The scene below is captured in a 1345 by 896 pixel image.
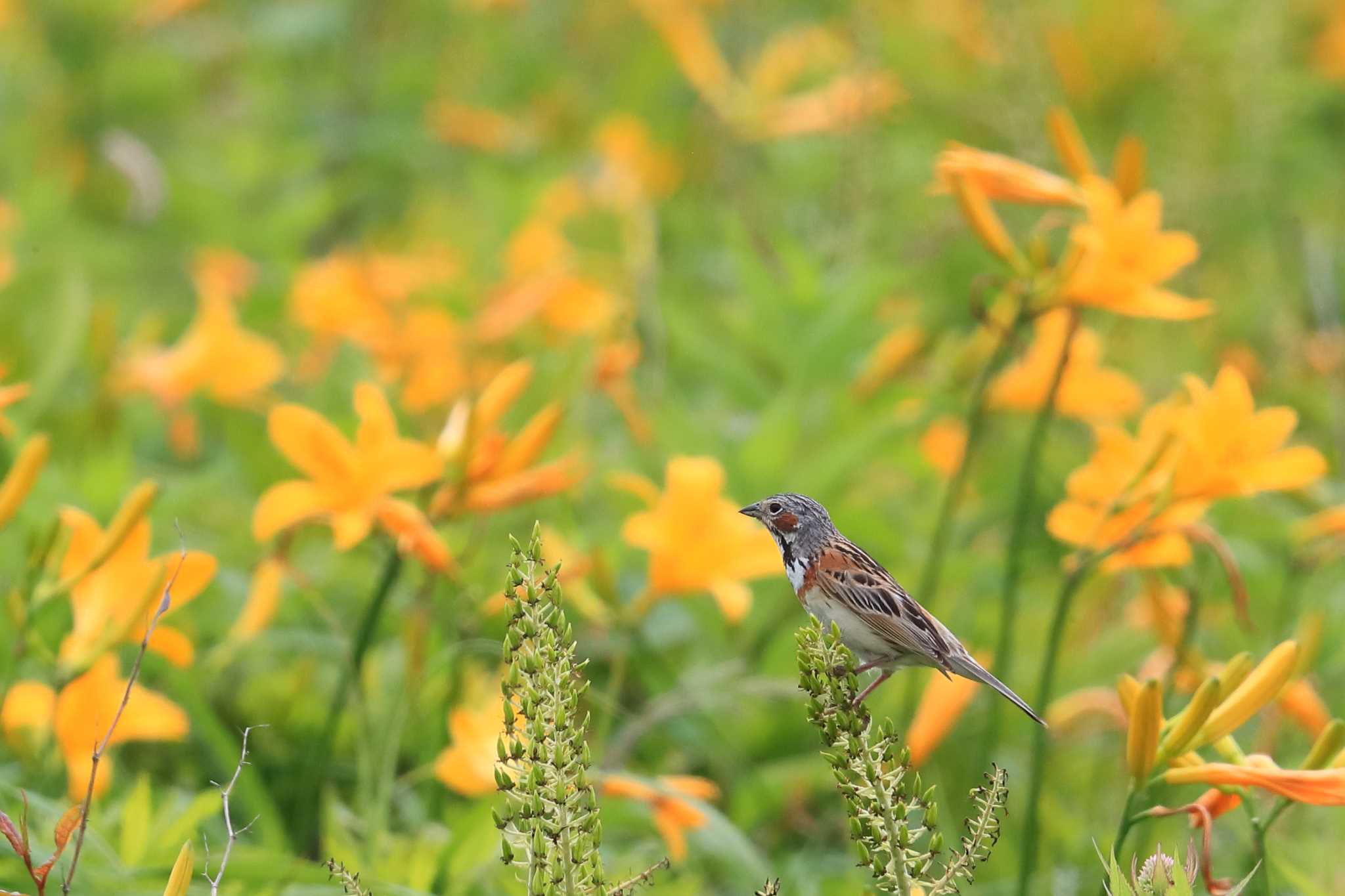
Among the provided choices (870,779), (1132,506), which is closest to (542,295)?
(1132,506)

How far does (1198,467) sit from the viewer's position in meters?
1.33

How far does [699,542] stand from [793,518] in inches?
26.1

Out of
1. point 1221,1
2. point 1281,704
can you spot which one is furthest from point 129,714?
point 1221,1

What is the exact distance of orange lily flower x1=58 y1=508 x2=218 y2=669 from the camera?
1.26 meters

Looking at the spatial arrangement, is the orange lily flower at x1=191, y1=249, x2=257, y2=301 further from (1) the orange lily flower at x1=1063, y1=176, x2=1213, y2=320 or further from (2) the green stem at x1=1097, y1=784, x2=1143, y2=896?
(2) the green stem at x1=1097, y1=784, x2=1143, y2=896

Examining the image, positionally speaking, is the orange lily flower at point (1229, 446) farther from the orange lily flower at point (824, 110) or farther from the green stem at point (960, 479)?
the orange lily flower at point (824, 110)

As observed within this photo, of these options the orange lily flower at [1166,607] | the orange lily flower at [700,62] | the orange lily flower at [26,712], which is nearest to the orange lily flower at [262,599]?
the orange lily flower at [26,712]

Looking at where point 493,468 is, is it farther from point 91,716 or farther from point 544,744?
point 544,744

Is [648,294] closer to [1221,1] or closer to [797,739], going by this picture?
[797,739]

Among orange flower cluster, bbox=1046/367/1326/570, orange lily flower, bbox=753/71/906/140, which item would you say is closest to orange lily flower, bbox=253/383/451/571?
orange flower cluster, bbox=1046/367/1326/570

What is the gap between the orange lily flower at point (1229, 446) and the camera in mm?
1316

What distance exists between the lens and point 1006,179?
57.2 inches

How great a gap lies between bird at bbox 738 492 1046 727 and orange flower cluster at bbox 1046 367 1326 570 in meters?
0.42

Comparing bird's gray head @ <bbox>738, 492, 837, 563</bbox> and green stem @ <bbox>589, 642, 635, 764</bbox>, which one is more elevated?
bird's gray head @ <bbox>738, 492, 837, 563</bbox>
